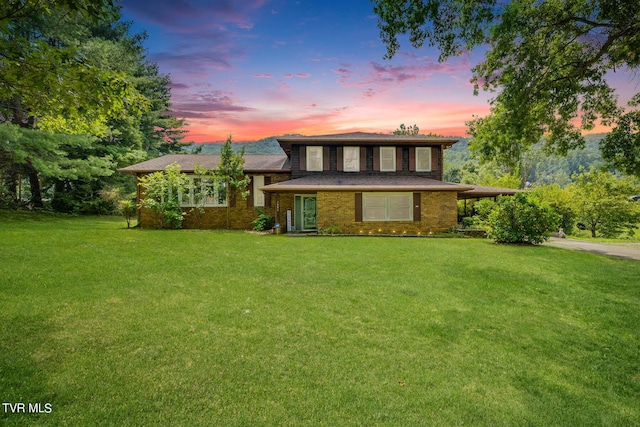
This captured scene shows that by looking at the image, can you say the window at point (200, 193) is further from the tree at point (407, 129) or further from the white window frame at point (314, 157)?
the tree at point (407, 129)

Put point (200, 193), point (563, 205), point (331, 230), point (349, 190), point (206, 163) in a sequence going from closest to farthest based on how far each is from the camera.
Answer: point (331, 230) < point (349, 190) < point (200, 193) < point (206, 163) < point (563, 205)

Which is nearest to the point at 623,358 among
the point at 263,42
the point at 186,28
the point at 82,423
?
the point at 82,423

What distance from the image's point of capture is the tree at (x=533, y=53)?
8.10 m

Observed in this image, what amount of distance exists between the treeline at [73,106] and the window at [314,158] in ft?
30.5

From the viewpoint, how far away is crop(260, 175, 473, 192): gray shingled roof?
52.2 ft

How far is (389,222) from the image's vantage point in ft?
55.5

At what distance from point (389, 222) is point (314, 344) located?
13450 millimetres

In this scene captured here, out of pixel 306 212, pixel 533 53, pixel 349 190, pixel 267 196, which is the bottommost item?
pixel 306 212

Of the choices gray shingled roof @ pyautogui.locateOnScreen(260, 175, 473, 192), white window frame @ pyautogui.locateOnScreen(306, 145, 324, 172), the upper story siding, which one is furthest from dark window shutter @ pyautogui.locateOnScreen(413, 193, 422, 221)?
white window frame @ pyautogui.locateOnScreen(306, 145, 324, 172)

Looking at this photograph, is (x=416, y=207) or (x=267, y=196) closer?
(x=416, y=207)

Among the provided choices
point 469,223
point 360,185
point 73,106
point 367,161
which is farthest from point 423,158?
point 73,106

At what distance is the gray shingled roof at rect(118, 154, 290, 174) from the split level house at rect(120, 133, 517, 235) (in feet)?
0.20

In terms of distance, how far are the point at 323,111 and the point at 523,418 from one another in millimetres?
21817

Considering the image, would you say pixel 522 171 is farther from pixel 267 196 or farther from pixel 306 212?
pixel 267 196
